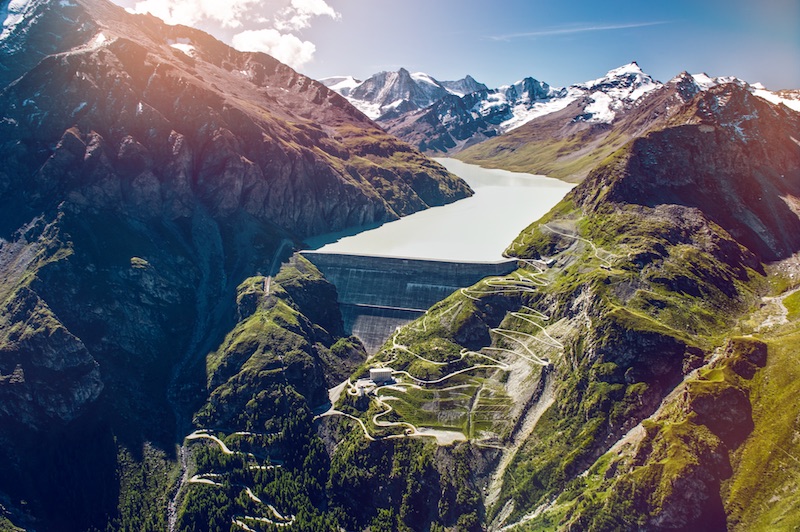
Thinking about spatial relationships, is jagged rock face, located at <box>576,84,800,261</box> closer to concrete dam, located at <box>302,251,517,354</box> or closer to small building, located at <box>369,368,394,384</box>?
concrete dam, located at <box>302,251,517,354</box>

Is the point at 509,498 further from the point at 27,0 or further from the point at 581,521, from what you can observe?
the point at 27,0

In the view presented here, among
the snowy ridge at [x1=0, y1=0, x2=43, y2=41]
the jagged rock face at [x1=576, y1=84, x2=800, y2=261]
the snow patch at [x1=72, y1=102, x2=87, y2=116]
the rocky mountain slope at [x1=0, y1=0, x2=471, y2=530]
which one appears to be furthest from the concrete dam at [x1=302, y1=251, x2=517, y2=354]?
the snowy ridge at [x1=0, y1=0, x2=43, y2=41]

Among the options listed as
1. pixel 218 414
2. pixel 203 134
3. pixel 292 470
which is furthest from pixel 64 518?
pixel 203 134

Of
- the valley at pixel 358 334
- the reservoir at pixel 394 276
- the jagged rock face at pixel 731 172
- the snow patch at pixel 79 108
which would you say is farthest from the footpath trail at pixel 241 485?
the jagged rock face at pixel 731 172

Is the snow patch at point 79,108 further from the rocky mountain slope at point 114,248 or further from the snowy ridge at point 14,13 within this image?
the snowy ridge at point 14,13

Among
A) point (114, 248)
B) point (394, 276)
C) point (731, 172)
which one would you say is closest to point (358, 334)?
point (394, 276)

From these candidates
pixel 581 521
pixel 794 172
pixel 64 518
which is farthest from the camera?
pixel 794 172
